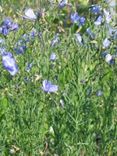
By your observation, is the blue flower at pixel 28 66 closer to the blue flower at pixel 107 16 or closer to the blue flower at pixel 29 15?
the blue flower at pixel 29 15

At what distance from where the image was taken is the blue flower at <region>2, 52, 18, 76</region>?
255 centimetres

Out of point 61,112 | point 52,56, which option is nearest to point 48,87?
point 61,112

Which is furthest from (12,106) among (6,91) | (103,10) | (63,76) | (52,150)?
(103,10)

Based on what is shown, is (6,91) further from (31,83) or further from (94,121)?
(94,121)

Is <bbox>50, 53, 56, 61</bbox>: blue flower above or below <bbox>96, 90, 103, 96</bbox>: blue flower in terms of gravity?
above

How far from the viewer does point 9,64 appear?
8.49 feet

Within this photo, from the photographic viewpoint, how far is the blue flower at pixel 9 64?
2.55m

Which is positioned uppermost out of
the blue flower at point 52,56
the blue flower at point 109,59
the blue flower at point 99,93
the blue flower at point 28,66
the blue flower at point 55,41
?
the blue flower at point 55,41

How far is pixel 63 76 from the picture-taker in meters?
3.02

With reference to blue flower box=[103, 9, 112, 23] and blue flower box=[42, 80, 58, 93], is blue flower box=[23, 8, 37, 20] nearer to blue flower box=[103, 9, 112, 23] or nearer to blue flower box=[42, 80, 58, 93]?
blue flower box=[103, 9, 112, 23]

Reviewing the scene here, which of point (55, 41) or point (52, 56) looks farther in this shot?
point (55, 41)

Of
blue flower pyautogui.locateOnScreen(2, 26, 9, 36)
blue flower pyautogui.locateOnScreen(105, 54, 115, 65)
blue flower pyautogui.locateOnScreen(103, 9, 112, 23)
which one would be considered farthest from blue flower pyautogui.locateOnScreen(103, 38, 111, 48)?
blue flower pyautogui.locateOnScreen(2, 26, 9, 36)

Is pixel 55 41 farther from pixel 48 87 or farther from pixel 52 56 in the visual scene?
pixel 48 87

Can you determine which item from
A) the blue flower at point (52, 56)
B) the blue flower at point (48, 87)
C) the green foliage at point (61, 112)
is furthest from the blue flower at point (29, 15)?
the blue flower at point (48, 87)
